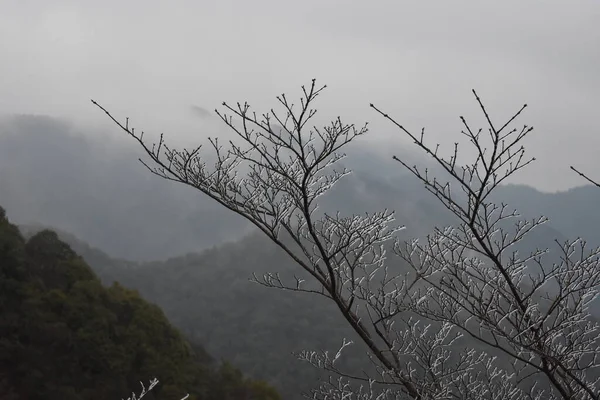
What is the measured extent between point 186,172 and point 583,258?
8.77 ft

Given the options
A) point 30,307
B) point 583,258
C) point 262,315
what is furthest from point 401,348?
point 262,315

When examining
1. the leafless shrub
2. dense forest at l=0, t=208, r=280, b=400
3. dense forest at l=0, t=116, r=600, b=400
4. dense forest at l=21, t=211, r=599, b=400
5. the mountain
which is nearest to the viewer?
the leafless shrub

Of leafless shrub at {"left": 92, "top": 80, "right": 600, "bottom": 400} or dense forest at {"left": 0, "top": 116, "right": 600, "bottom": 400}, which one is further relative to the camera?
dense forest at {"left": 0, "top": 116, "right": 600, "bottom": 400}

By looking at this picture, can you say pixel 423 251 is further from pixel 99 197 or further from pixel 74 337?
pixel 99 197

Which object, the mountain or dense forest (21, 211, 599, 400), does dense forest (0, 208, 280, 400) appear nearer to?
dense forest (21, 211, 599, 400)

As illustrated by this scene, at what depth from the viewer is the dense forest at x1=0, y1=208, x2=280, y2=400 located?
16297 millimetres

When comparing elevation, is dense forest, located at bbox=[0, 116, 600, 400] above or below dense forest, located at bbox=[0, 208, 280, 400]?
above

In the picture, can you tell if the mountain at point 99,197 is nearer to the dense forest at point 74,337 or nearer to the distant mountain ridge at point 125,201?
the distant mountain ridge at point 125,201

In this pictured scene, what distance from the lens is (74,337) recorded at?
673 inches

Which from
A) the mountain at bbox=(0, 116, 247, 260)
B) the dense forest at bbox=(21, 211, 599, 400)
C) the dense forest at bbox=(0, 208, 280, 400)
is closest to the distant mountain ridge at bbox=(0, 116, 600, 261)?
the mountain at bbox=(0, 116, 247, 260)

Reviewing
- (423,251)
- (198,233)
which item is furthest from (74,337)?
(198,233)

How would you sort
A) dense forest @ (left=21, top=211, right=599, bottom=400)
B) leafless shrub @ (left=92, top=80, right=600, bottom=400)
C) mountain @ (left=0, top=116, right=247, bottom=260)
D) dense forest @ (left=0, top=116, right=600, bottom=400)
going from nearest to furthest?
1. leafless shrub @ (left=92, top=80, right=600, bottom=400)
2. dense forest @ (left=21, top=211, right=599, bottom=400)
3. dense forest @ (left=0, top=116, right=600, bottom=400)
4. mountain @ (left=0, top=116, right=247, bottom=260)

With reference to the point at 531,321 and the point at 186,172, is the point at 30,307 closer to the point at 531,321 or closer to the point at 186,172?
the point at 186,172

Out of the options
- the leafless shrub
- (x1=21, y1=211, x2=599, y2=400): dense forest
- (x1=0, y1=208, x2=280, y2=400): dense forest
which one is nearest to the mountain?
(x1=21, y1=211, x2=599, y2=400): dense forest
